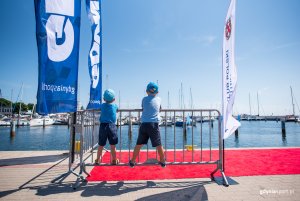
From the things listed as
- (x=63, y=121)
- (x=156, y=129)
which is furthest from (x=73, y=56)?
(x=63, y=121)

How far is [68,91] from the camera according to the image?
3748 mm

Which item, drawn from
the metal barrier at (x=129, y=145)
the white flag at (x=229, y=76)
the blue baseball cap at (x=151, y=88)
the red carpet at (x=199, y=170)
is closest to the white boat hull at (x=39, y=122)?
the metal barrier at (x=129, y=145)

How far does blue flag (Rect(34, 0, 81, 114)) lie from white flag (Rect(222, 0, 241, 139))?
3116 mm

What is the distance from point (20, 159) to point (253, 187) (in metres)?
6.15

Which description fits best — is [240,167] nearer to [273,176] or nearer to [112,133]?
[273,176]

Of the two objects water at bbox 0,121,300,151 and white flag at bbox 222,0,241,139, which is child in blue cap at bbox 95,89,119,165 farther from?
water at bbox 0,121,300,151

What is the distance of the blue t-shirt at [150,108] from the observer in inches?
143

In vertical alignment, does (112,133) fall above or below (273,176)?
above

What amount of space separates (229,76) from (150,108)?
1685 mm

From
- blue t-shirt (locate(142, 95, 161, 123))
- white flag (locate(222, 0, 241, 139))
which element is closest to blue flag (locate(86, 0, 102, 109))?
blue t-shirt (locate(142, 95, 161, 123))

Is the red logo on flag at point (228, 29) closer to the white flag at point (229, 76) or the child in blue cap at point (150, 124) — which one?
the white flag at point (229, 76)

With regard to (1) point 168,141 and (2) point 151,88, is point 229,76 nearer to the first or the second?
(2) point 151,88

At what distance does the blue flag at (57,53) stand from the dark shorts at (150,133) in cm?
156

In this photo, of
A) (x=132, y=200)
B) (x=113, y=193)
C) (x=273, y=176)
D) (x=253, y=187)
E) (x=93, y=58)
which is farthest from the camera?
(x=93, y=58)
